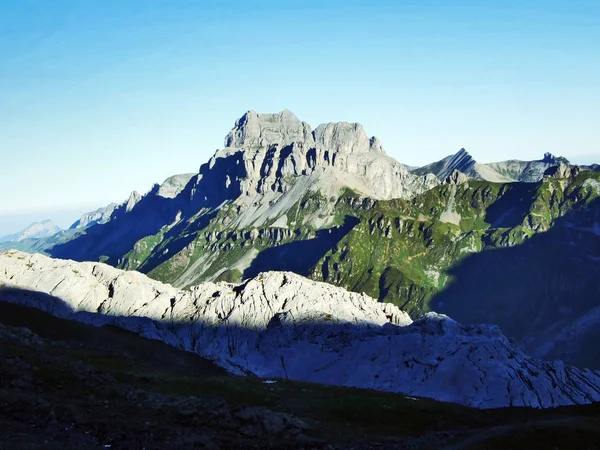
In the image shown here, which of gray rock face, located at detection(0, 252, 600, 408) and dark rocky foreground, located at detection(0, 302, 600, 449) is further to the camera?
gray rock face, located at detection(0, 252, 600, 408)

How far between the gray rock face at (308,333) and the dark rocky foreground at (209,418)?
1800 cm

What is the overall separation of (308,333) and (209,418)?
357 feet

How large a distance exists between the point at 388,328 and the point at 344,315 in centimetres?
2105

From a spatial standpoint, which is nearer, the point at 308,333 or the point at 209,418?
the point at 209,418

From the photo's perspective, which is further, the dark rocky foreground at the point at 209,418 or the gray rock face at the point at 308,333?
the gray rock face at the point at 308,333

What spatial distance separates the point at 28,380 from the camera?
55.9m

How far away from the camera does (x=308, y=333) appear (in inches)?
6368

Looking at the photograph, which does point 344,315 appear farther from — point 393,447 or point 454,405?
point 393,447

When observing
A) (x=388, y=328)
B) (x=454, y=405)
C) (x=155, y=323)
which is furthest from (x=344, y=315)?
(x=454, y=405)

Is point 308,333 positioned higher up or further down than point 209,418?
further down

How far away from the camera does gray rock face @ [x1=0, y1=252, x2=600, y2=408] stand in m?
114

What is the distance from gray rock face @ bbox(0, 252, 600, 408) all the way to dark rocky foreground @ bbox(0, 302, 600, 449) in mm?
17997

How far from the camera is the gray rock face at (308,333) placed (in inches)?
4500

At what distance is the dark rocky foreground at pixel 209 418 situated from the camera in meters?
45.5
